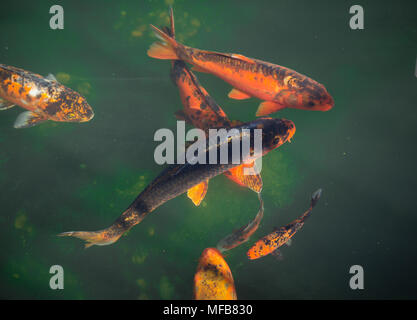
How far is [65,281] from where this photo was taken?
2787mm

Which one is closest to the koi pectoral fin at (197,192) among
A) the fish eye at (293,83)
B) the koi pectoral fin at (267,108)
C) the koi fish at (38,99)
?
the koi pectoral fin at (267,108)

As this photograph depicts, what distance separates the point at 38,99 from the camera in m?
2.78

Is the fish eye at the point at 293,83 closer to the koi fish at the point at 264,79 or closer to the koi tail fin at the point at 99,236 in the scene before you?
the koi fish at the point at 264,79

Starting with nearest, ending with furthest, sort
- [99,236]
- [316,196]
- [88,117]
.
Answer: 1. [99,236]
2. [316,196]
3. [88,117]

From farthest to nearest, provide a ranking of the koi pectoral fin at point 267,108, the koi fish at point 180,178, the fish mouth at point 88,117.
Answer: the fish mouth at point 88,117 → the koi pectoral fin at point 267,108 → the koi fish at point 180,178

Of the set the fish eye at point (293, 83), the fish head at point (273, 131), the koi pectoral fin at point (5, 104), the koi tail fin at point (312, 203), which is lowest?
the koi tail fin at point (312, 203)

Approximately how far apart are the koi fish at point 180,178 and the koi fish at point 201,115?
0.29 metres

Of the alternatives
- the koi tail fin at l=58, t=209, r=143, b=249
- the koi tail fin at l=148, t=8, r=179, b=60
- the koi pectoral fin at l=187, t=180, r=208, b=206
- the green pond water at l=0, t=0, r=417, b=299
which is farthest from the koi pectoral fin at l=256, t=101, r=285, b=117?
the koi tail fin at l=58, t=209, r=143, b=249

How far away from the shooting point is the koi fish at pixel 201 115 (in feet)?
8.65

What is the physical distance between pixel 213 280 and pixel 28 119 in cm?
278

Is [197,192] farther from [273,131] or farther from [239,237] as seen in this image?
[273,131]

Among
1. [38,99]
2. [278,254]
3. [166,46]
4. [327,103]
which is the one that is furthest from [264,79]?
[38,99]

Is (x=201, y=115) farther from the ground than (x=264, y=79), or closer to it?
closer to it
